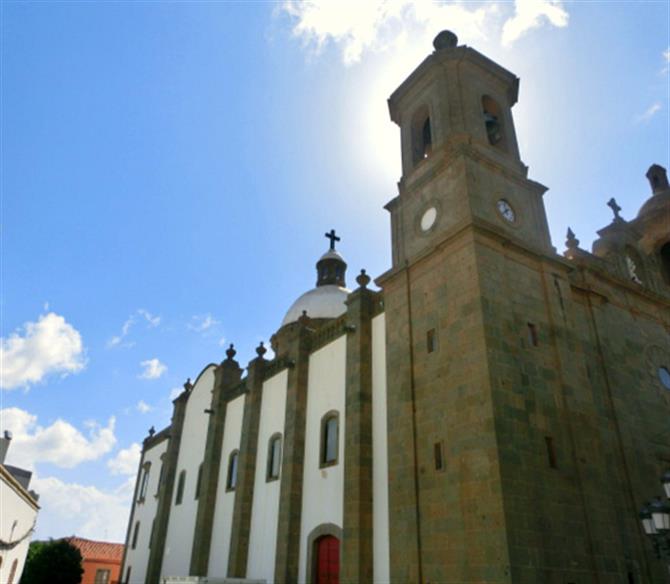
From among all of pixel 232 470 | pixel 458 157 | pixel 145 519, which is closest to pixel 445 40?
pixel 458 157

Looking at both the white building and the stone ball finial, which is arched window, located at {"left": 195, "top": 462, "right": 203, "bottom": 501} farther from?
the stone ball finial

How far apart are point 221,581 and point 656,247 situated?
20788 mm

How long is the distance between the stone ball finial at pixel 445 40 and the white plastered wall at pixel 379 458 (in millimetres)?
9755

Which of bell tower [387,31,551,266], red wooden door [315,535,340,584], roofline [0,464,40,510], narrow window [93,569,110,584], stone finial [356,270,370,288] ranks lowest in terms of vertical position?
red wooden door [315,535,340,584]

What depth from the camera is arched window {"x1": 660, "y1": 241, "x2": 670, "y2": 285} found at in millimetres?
22589

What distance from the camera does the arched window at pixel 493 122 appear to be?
1850cm

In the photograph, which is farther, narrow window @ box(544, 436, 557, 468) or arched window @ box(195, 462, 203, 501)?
arched window @ box(195, 462, 203, 501)

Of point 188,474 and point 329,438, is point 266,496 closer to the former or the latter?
point 329,438

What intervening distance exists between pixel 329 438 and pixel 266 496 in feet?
13.6

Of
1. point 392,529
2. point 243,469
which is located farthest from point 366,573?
point 243,469

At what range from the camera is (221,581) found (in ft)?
54.2

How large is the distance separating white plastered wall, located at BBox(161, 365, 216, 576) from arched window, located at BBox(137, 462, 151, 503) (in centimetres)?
604

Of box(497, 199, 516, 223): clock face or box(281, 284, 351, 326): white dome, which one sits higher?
box(281, 284, 351, 326): white dome

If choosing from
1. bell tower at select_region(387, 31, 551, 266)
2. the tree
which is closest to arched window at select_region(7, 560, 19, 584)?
the tree
